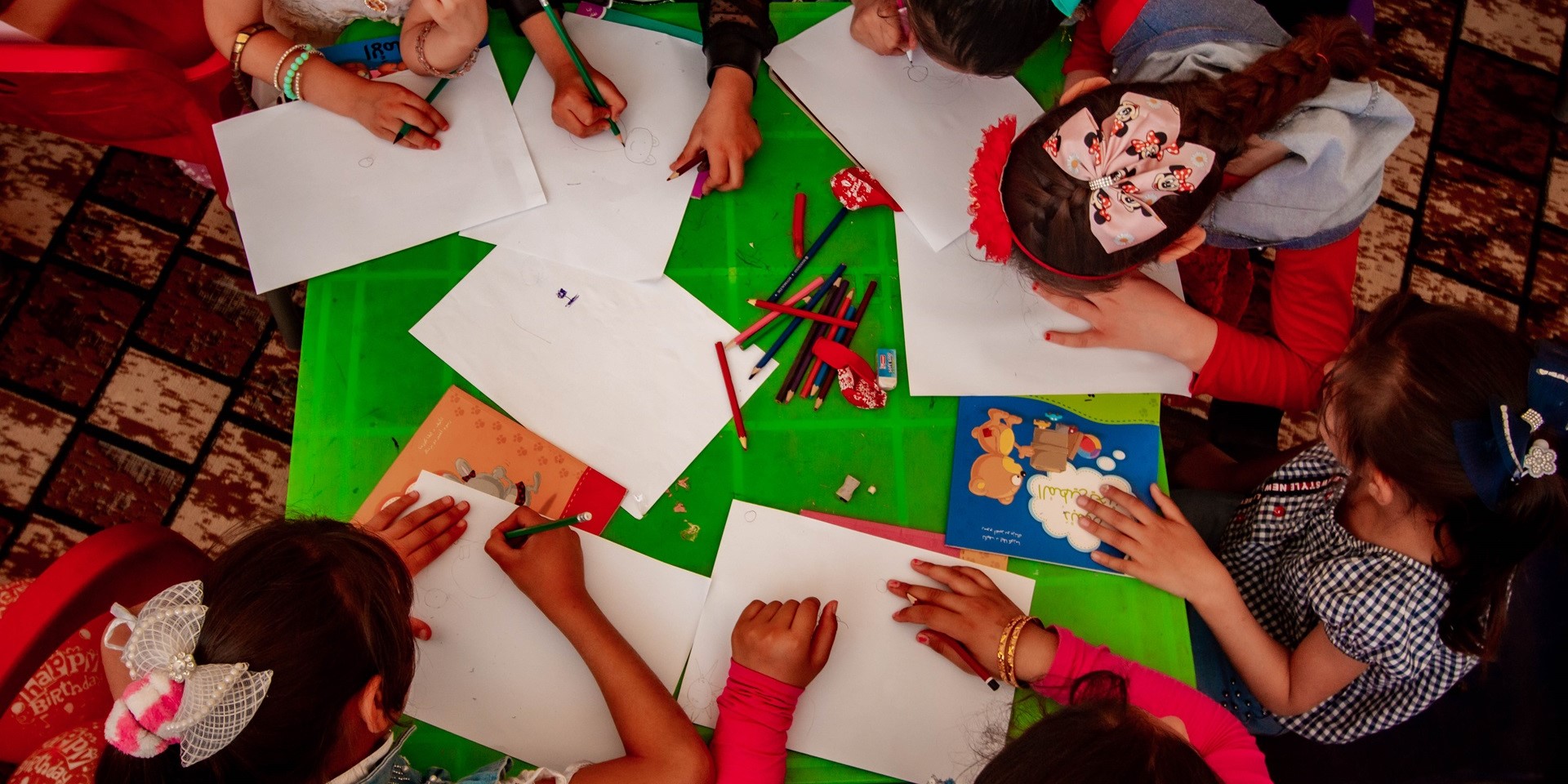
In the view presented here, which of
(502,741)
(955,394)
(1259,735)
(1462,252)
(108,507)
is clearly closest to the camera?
(502,741)

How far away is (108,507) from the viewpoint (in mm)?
1636

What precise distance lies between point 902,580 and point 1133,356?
0.39m

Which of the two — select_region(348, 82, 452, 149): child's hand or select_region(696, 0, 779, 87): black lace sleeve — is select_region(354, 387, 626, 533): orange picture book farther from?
select_region(696, 0, 779, 87): black lace sleeve

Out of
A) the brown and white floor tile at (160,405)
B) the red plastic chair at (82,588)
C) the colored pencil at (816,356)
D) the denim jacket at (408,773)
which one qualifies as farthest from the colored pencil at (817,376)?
the brown and white floor tile at (160,405)

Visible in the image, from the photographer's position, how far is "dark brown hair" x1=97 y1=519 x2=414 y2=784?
768 millimetres

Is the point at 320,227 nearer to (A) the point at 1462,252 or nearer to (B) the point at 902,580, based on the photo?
(B) the point at 902,580

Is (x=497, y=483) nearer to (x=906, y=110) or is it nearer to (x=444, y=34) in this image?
(x=444, y=34)

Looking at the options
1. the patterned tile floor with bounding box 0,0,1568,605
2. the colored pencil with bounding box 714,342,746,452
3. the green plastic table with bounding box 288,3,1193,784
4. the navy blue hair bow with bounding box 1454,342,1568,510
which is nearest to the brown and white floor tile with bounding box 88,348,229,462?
the patterned tile floor with bounding box 0,0,1568,605

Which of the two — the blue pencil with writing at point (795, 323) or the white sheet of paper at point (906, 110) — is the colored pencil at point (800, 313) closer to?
the blue pencil with writing at point (795, 323)

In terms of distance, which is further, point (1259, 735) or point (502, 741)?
point (1259, 735)

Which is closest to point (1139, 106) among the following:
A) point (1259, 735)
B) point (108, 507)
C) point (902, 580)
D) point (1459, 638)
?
point (902, 580)

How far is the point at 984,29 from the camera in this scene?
0.99 metres

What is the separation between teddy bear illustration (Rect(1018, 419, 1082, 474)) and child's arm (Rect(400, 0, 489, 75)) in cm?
78

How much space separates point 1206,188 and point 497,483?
79 centimetres
